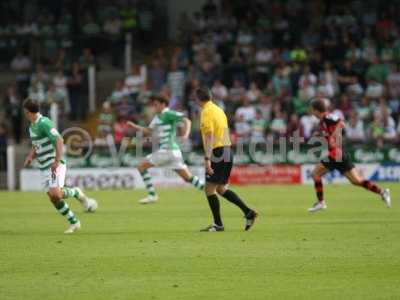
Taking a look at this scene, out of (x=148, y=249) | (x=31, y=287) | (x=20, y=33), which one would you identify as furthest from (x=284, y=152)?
(x=31, y=287)

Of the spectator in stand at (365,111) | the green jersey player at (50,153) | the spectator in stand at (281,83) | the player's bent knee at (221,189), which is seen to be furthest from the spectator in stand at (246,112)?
the player's bent knee at (221,189)

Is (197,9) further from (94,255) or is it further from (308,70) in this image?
(94,255)

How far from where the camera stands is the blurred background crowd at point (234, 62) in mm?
29875

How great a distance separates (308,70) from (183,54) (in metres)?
4.75

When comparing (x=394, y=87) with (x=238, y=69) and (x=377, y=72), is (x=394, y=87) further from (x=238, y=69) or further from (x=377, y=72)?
(x=238, y=69)

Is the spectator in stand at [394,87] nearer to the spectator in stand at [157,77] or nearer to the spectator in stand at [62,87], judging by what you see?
the spectator in stand at [157,77]

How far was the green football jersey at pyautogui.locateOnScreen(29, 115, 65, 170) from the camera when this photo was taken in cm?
1559

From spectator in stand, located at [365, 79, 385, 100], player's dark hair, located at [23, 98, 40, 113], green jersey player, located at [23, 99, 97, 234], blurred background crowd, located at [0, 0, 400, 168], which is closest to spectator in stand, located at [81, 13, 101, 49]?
blurred background crowd, located at [0, 0, 400, 168]

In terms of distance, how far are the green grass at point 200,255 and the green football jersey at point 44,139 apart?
117 centimetres

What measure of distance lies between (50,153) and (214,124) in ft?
9.20

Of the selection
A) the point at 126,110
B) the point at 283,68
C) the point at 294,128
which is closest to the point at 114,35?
the point at 126,110

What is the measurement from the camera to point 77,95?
109ft

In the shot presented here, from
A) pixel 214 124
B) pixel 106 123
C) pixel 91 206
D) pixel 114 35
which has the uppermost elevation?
pixel 114 35

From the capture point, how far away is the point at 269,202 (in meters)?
22.0
